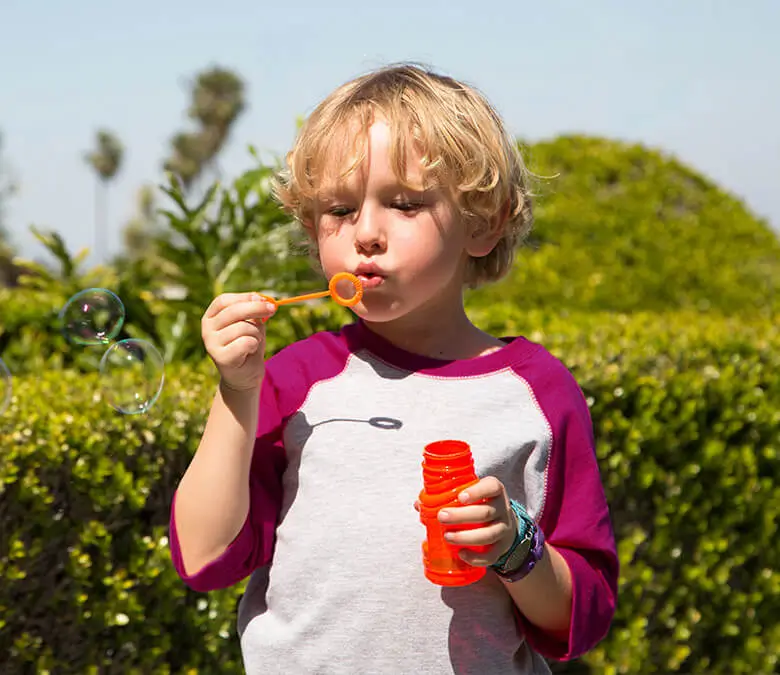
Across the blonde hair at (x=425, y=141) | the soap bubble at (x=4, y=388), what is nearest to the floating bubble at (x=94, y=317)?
the soap bubble at (x=4, y=388)

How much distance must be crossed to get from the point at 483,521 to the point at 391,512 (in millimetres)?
265

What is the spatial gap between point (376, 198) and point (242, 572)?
0.74 meters

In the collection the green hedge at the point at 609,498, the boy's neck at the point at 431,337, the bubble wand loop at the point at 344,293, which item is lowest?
the green hedge at the point at 609,498

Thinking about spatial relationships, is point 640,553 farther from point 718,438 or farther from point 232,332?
point 232,332

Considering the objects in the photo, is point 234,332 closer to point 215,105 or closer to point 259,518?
point 259,518

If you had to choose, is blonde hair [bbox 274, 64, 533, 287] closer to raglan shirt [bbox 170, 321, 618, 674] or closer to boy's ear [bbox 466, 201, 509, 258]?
boy's ear [bbox 466, 201, 509, 258]

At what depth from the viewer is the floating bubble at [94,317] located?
2844 mm

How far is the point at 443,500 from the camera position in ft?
5.54

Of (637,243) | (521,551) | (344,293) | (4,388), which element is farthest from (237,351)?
(637,243)

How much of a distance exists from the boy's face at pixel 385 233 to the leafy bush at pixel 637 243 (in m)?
6.13

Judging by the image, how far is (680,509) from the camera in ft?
14.1

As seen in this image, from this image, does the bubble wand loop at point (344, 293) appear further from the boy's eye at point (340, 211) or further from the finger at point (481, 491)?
the finger at point (481, 491)

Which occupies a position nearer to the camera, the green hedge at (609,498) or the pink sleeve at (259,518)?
the pink sleeve at (259,518)

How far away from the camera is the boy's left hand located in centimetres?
167
